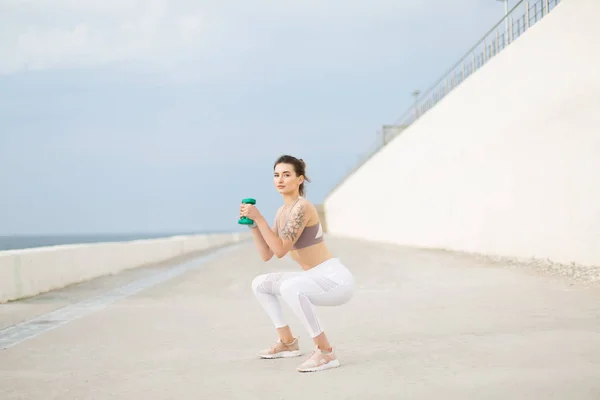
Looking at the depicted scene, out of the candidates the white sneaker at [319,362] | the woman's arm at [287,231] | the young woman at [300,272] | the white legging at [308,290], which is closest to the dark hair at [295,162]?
the young woman at [300,272]

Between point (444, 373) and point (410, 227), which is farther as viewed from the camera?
point (410, 227)

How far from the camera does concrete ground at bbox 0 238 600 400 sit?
4984mm

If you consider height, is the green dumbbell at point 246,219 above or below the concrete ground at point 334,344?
above

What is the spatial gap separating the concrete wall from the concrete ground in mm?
440

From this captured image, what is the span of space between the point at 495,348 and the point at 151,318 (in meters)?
4.78

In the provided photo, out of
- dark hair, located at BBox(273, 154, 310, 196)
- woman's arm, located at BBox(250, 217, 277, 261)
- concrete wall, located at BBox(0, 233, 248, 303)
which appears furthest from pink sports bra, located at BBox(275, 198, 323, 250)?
concrete wall, located at BBox(0, 233, 248, 303)

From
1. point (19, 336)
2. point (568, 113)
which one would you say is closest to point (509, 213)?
point (568, 113)

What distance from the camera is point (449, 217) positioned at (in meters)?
24.9

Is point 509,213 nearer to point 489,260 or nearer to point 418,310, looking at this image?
point 489,260

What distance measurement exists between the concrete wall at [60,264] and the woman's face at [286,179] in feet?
Answer: 24.6

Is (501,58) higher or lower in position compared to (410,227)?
higher

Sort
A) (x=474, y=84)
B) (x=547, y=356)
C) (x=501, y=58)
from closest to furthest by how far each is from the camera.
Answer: (x=547, y=356)
(x=501, y=58)
(x=474, y=84)

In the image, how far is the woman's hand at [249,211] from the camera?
5.53 metres

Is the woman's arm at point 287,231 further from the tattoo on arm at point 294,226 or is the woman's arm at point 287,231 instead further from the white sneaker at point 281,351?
the white sneaker at point 281,351
